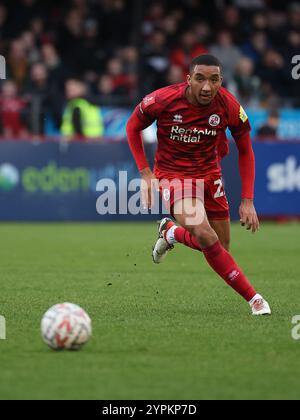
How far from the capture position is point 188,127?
332 inches

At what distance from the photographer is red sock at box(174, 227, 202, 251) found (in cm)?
897

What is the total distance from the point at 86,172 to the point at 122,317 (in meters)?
9.34

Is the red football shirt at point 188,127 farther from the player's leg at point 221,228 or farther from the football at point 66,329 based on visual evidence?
the football at point 66,329

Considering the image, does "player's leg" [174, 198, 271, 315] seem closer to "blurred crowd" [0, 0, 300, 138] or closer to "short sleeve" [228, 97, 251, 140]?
"short sleeve" [228, 97, 251, 140]

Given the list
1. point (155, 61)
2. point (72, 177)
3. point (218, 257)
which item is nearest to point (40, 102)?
point (72, 177)

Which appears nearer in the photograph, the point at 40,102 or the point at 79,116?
the point at 79,116

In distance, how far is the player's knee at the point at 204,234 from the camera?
25.9ft

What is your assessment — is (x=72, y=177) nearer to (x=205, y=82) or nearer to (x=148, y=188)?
(x=148, y=188)

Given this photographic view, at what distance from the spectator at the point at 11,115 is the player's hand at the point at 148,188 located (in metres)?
10.2

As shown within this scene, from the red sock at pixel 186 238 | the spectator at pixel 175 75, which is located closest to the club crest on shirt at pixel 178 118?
the red sock at pixel 186 238

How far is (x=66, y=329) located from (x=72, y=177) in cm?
1082

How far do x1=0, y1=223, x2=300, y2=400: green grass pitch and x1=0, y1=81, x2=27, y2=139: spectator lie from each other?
4756mm

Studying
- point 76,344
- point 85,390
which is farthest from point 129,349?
point 85,390
